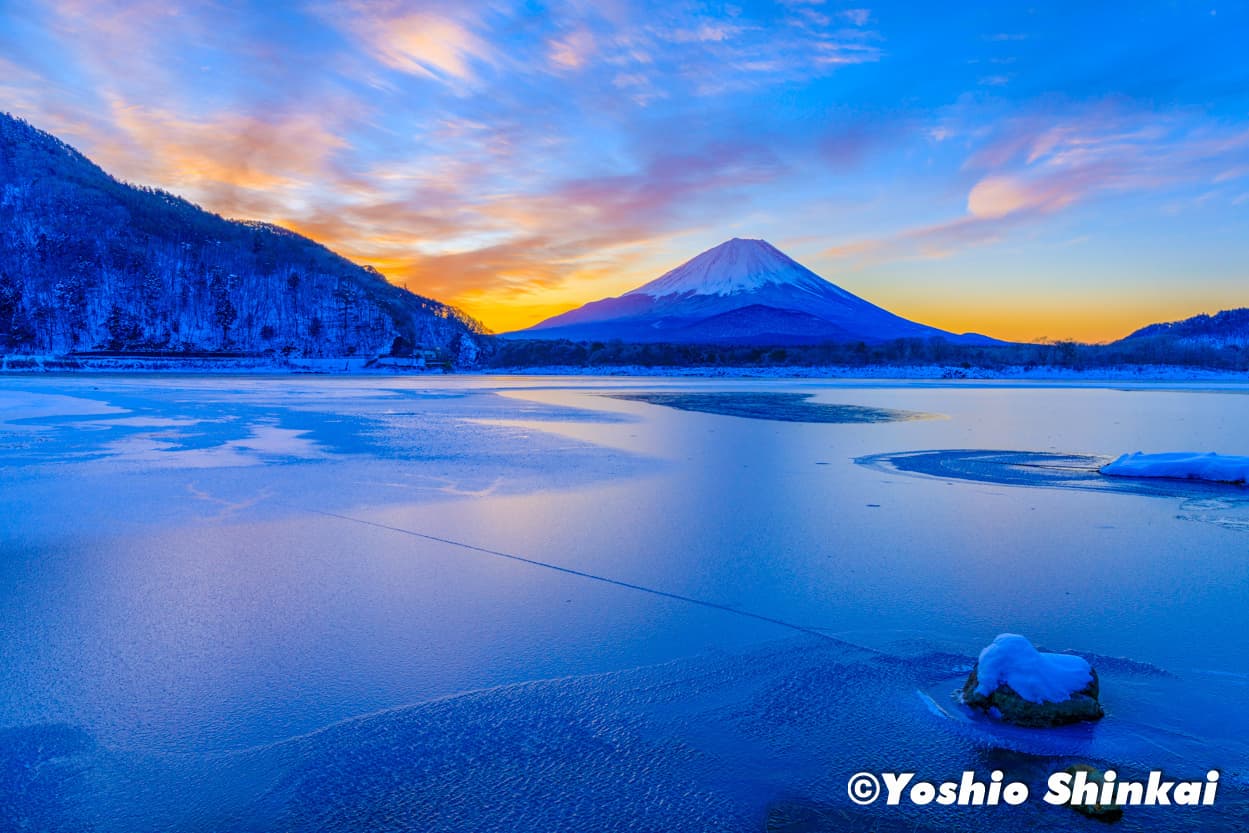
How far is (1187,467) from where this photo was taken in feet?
26.9

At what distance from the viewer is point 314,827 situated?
2023 mm

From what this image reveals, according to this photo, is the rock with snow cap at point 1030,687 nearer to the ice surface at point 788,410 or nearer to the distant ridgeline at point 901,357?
the ice surface at point 788,410

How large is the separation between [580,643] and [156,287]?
10404 centimetres

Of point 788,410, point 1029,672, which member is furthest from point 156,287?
point 1029,672

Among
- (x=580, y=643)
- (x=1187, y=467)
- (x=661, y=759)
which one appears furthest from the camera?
(x=1187, y=467)

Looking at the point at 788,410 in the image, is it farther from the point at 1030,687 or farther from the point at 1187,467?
the point at 1030,687

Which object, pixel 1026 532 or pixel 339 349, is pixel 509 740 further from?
pixel 339 349

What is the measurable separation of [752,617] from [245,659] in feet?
7.53

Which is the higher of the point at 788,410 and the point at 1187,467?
the point at 1187,467

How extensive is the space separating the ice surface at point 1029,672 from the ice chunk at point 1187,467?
665 cm

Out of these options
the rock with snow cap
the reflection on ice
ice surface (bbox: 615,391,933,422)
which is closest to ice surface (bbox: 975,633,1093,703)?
the rock with snow cap

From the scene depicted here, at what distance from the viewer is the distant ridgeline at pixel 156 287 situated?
82875mm

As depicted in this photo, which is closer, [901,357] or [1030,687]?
[1030,687]

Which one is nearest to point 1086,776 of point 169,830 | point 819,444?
point 169,830
